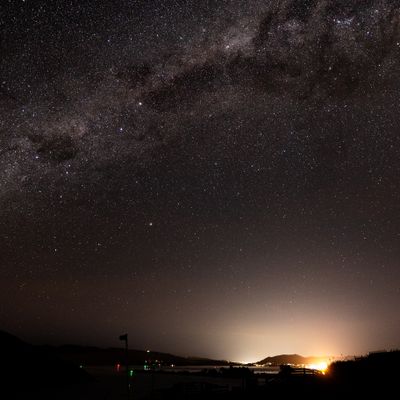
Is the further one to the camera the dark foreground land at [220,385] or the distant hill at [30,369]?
the distant hill at [30,369]

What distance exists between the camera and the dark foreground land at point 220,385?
824 inches

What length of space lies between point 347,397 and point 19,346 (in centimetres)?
4591

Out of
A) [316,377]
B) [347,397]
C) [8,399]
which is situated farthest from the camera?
[8,399]

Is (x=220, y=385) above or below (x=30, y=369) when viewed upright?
below

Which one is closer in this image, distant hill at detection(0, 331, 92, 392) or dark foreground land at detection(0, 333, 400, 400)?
dark foreground land at detection(0, 333, 400, 400)

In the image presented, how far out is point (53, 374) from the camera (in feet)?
164

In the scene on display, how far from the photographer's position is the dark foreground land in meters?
20.9

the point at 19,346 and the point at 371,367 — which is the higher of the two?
the point at 19,346

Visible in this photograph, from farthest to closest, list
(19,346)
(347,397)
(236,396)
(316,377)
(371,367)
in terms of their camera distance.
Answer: (19,346)
(316,377)
(371,367)
(236,396)
(347,397)

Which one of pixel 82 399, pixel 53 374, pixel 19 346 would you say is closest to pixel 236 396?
pixel 82 399

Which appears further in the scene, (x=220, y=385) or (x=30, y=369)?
(x=30, y=369)

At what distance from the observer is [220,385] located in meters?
36.1

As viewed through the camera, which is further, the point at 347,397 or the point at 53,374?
the point at 53,374

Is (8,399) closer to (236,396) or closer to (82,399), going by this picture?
(82,399)
